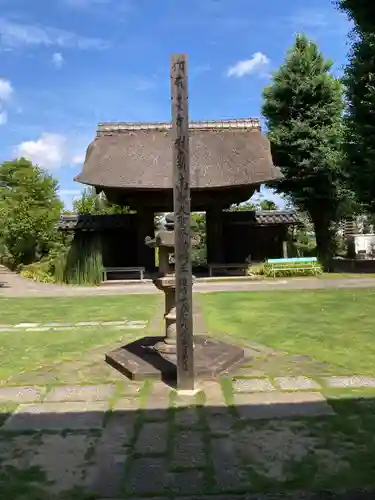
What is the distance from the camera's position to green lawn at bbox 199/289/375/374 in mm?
5555

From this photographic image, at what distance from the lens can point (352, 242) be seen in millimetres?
25594

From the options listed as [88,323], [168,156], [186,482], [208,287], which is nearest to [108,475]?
[186,482]

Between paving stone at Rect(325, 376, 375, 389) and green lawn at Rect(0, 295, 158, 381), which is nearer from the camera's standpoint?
paving stone at Rect(325, 376, 375, 389)

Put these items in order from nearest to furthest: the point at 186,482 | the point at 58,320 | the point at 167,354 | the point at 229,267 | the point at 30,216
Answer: the point at 186,482 → the point at 167,354 → the point at 58,320 → the point at 229,267 → the point at 30,216

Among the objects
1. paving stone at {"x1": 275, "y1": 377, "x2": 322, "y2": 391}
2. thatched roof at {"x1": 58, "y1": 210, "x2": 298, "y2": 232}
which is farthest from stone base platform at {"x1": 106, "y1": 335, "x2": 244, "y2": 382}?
thatched roof at {"x1": 58, "y1": 210, "x2": 298, "y2": 232}

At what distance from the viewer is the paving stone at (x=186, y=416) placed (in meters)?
3.47

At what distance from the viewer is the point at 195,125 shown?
61.2ft

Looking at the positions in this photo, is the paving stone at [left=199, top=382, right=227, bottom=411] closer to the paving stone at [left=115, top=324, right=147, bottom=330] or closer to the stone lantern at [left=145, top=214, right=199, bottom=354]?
the stone lantern at [left=145, top=214, right=199, bottom=354]

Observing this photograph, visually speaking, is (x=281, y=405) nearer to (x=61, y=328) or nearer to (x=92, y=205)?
(x=61, y=328)

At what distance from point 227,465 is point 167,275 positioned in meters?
2.40

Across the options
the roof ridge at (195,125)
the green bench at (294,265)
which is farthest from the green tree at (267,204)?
the green bench at (294,265)

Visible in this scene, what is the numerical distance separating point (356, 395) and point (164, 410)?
1666 millimetres

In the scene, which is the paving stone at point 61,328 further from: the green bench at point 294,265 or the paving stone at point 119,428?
the green bench at point 294,265

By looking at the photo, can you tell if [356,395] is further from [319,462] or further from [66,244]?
[66,244]
